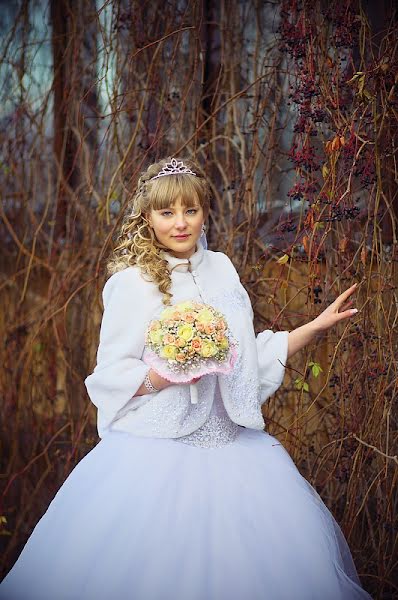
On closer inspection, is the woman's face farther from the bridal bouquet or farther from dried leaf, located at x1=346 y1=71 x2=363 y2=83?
dried leaf, located at x1=346 y1=71 x2=363 y2=83

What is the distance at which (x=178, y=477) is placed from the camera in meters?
2.84

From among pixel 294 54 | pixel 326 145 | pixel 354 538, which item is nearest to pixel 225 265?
pixel 326 145

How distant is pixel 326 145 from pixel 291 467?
1249 millimetres

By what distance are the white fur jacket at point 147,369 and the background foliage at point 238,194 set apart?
1.40 feet

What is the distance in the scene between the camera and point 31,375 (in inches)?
204

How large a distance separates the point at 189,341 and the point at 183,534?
0.61 meters

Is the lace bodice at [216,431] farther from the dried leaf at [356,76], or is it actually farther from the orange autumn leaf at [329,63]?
the orange autumn leaf at [329,63]

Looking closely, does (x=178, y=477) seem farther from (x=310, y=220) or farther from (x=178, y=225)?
(x=310, y=220)

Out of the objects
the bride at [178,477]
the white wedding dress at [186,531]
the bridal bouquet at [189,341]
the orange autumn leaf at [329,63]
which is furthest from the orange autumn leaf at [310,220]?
the white wedding dress at [186,531]

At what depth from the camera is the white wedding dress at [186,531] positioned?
8.64 ft

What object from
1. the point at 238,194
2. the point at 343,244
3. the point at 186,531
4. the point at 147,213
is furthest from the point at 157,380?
the point at 238,194

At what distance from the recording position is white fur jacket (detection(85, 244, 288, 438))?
9.61 ft

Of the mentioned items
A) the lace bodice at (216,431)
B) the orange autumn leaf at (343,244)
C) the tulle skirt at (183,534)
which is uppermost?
the orange autumn leaf at (343,244)

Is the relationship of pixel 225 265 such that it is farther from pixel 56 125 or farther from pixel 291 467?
pixel 56 125
